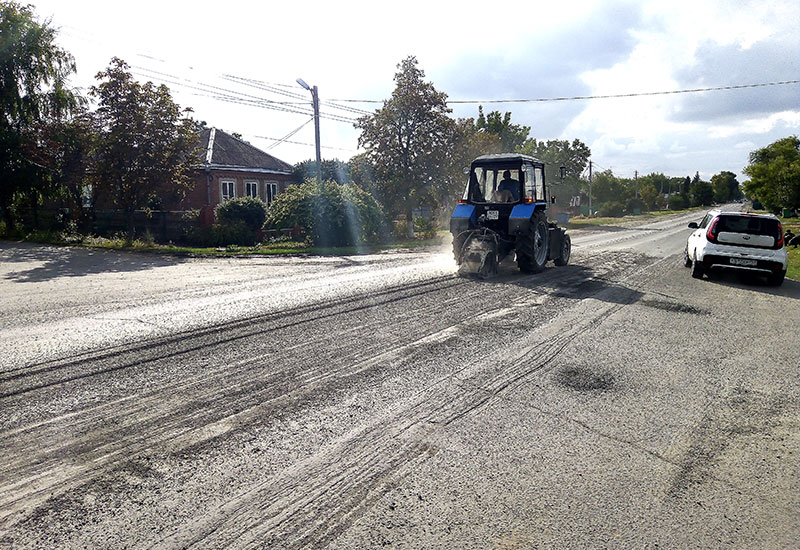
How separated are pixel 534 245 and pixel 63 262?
533 inches

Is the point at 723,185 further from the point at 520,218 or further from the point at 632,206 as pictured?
the point at 520,218

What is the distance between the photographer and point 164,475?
134 inches

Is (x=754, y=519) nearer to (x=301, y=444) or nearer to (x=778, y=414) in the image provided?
(x=778, y=414)

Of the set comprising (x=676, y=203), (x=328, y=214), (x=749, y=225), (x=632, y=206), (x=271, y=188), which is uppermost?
(x=676, y=203)

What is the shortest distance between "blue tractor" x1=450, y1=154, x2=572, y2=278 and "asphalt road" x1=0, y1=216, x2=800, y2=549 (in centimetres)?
390

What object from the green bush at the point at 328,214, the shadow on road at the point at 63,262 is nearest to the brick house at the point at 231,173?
the green bush at the point at 328,214

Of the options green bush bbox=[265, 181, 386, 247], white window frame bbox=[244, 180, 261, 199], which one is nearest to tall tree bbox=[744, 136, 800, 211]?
green bush bbox=[265, 181, 386, 247]

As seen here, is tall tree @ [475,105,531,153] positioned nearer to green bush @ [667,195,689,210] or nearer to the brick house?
the brick house

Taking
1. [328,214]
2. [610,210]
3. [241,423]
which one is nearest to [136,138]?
Result: [328,214]

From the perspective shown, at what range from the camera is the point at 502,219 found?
12.9 metres

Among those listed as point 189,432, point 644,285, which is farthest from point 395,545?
point 644,285

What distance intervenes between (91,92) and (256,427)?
20.2 meters

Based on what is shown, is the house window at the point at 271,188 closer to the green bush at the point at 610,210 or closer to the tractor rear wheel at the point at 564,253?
the tractor rear wheel at the point at 564,253

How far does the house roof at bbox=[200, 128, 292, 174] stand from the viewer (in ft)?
107
